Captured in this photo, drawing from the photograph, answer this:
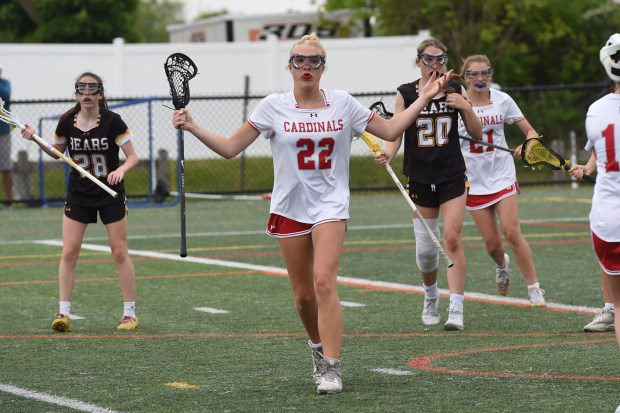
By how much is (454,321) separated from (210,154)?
24.2 metres

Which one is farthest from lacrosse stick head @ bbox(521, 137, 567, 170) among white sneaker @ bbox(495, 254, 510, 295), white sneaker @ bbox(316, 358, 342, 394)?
white sneaker @ bbox(316, 358, 342, 394)

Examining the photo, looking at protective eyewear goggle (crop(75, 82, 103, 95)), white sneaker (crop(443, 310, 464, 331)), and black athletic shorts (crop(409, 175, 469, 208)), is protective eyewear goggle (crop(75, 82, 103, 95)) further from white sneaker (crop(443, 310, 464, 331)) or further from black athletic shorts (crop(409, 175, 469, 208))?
white sneaker (crop(443, 310, 464, 331))

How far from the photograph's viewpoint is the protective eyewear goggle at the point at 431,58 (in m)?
9.67

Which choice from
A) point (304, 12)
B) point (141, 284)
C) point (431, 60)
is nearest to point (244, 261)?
point (141, 284)

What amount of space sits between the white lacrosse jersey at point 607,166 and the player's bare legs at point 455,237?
3.01 metres

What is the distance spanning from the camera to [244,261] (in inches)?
588

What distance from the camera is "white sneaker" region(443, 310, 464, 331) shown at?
9703 millimetres

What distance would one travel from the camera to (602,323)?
941cm

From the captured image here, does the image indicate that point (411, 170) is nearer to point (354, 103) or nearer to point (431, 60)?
point (431, 60)

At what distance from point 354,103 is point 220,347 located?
2213mm

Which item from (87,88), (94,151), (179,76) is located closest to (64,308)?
(94,151)

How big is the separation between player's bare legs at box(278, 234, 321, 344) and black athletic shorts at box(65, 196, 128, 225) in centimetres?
274

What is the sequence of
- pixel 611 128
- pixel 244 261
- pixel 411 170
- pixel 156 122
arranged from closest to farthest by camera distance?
pixel 611 128 < pixel 411 170 < pixel 244 261 < pixel 156 122

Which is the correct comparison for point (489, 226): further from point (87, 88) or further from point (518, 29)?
point (518, 29)
